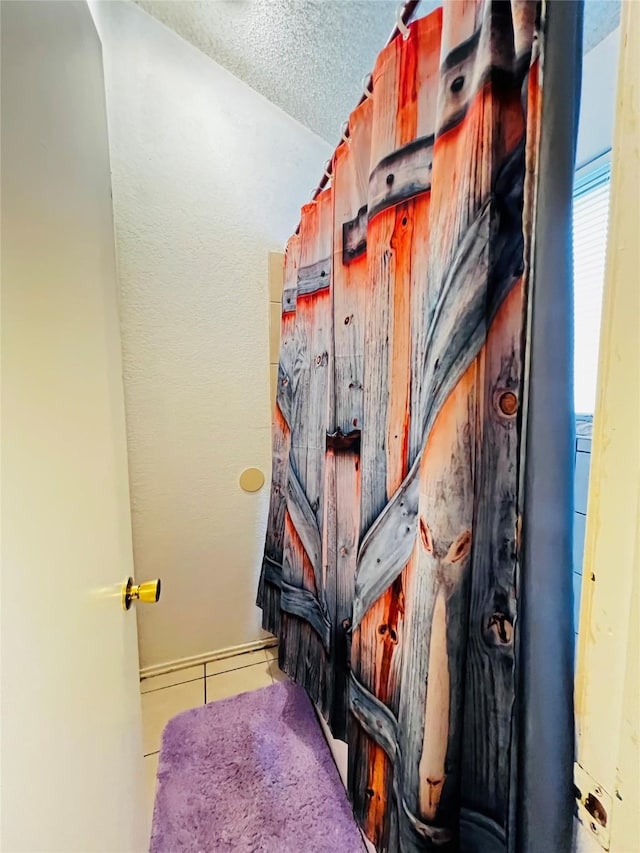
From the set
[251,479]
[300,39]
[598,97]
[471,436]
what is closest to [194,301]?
[251,479]

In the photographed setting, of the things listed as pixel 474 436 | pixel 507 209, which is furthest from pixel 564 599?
pixel 507 209

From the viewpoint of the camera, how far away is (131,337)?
4.19 ft

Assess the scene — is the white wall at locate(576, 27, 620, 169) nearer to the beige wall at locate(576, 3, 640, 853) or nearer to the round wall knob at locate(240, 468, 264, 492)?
the beige wall at locate(576, 3, 640, 853)

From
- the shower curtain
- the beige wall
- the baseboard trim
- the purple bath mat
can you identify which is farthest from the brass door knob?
the baseboard trim

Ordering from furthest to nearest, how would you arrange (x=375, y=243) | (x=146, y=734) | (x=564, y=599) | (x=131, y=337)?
(x=131, y=337) < (x=146, y=734) < (x=375, y=243) < (x=564, y=599)

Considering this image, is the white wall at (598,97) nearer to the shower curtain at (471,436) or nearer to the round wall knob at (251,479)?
the shower curtain at (471,436)

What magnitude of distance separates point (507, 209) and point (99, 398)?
69cm

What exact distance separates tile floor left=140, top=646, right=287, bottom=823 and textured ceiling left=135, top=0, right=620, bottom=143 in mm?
2297

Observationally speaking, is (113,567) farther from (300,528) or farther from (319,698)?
(319,698)

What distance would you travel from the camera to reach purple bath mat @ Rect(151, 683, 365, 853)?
879mm

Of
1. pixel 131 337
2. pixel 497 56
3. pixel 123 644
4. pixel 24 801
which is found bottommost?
pixel 123 644

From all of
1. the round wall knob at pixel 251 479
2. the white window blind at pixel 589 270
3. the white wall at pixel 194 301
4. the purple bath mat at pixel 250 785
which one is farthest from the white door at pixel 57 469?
the white window blind at pixel 589 270

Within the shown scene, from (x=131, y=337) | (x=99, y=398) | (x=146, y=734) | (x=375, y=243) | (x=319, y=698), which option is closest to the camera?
(x=99, y=398)

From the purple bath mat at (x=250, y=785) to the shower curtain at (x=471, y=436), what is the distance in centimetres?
34
